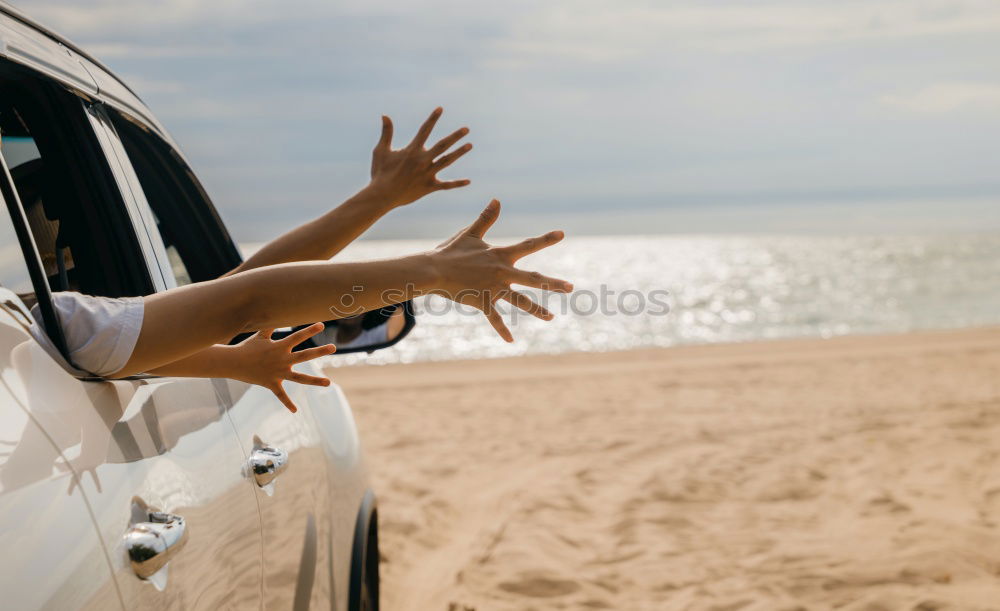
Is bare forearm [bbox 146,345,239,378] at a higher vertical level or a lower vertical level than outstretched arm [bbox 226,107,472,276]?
lower

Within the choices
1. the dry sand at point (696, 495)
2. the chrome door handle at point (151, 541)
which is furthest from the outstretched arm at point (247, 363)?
the dry sand at point (696, 495)

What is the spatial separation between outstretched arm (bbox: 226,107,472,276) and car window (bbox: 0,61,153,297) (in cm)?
32

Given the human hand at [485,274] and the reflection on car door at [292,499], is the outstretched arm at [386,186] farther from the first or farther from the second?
the human hand at [485,274]

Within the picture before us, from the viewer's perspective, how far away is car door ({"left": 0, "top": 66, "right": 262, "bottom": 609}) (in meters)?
1.15

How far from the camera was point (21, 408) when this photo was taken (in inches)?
42.7

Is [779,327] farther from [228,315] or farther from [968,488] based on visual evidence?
[228,315]

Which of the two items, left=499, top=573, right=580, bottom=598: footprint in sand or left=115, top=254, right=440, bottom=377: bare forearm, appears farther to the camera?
left=499, top=573, right=580, bottom=598: footprint in sand

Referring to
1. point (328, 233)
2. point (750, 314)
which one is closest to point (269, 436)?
point (328, 233)

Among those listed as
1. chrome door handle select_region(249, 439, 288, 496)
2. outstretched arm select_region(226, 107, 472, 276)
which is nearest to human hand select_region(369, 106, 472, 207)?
outstretched arm select_region(226, 107, 472, 276)

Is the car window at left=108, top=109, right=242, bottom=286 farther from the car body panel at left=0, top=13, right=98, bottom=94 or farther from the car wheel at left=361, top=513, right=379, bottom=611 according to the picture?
the car wheel at left=361, top=513, right=379, bottom=611

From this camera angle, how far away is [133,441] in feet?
4.19

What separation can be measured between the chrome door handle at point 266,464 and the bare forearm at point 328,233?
1.53ft

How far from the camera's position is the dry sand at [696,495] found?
4.23 metres

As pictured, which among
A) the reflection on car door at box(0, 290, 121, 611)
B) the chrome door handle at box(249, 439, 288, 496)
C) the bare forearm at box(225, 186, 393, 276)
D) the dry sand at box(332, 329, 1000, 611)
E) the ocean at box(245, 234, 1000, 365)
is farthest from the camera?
the ocean at box(245, 234, 1000, 365)
